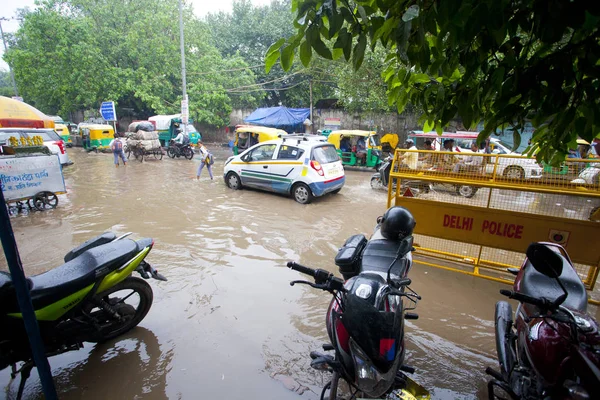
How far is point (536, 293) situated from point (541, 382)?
76cm

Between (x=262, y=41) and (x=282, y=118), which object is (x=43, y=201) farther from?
(x=262, y=41)

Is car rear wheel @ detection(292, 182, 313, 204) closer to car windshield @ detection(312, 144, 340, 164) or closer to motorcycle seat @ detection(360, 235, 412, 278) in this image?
car windshield @ detection(312, 144, 340, 164)

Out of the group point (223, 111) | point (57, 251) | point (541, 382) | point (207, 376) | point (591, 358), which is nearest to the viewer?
point (591, 358)

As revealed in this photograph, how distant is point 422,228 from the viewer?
4977 mm

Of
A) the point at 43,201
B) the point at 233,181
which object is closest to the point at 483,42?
the point at 233,181

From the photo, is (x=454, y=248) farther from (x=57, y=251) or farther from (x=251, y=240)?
(x=57, y=251)

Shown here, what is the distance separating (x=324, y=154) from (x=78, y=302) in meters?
6.81

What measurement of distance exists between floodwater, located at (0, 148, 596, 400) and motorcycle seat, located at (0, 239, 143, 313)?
2.78ft

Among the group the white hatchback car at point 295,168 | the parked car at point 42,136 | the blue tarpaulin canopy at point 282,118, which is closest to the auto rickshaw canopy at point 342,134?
the white hatchback car at point 295,168

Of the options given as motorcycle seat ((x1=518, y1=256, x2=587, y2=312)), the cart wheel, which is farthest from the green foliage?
motorcycle seat ((x1=518, y1=256, x2=587, y2=312))

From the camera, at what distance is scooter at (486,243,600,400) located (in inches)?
63.9

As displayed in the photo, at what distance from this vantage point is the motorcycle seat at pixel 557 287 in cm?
236

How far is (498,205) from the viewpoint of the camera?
4.45 meters

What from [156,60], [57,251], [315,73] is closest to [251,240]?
[57,251]
